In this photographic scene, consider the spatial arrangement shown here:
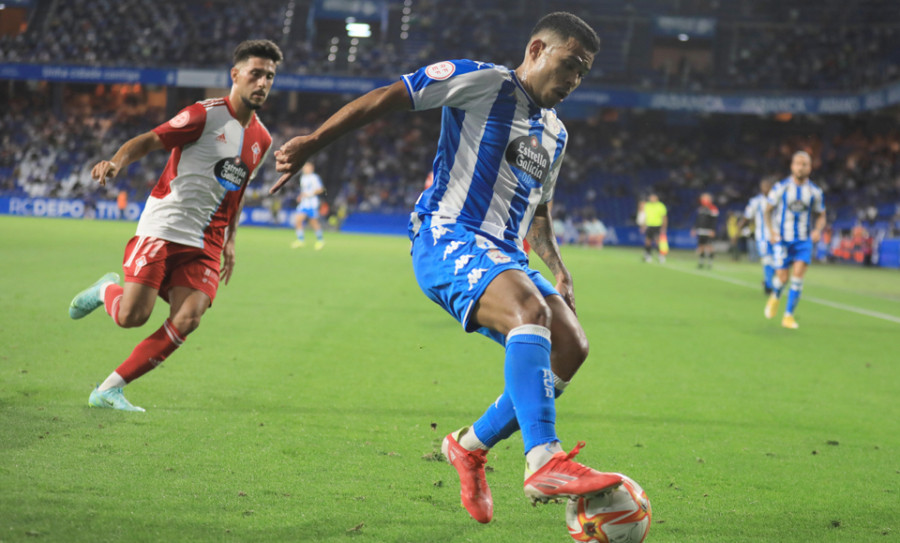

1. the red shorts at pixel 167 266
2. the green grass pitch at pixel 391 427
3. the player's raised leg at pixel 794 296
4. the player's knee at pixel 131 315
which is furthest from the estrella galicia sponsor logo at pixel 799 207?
the player's knee at pixel 131 315

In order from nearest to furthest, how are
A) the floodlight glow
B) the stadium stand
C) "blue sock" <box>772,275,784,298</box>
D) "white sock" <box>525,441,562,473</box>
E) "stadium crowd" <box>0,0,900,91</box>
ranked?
"white sock" <box>525,441,562,473</box> → "blue sock" <box>772,275,784,298</box> → the stadium stand → "stadium crowd" <box>0,0,900,91</box> → the floodlight glow

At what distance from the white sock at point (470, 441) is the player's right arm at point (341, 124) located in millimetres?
1330

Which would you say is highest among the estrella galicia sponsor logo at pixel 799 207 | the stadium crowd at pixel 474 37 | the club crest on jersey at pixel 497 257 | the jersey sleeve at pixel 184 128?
the stadium crowd at pixel 474 37

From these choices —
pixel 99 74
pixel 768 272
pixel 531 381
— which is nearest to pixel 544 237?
pixel 531 381

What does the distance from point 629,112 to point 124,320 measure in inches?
1684

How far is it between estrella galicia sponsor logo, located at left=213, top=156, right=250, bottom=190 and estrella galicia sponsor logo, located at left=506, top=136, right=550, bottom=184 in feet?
7.84

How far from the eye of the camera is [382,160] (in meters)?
43.2

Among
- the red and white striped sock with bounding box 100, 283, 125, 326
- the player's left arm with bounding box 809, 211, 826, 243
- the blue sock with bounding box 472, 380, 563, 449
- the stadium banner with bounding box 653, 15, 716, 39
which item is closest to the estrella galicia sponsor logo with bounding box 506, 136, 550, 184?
the blue sock with bounding box 472, 380, 563, 449

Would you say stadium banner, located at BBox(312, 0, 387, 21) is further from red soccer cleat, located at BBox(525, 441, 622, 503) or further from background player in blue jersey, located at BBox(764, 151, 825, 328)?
red soccer cleat, located at BBox(525, 441, 622, 503)

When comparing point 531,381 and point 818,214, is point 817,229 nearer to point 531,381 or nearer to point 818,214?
point 818,214

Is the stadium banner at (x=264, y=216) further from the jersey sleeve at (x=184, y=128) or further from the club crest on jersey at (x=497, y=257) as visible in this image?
the club crest on jersey at (x=497, y=257)

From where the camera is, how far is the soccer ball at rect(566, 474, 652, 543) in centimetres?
296

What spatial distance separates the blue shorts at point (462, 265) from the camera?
137 inches

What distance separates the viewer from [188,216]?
5453 millimetres
